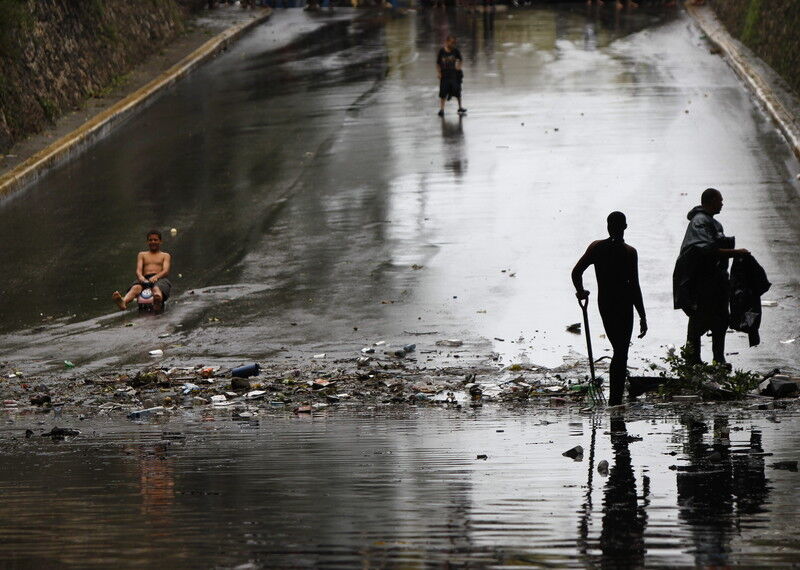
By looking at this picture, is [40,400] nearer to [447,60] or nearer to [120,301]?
[120,301]

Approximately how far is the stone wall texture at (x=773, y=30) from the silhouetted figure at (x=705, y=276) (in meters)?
17.0

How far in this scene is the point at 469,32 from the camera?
42.9m

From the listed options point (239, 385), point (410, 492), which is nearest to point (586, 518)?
point (410, 492)

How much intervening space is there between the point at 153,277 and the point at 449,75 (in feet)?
42.2

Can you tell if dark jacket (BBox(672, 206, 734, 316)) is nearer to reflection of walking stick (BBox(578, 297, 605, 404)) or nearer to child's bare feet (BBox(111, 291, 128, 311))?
reflection of walking stick (BBox(578, 297, 605, 404))

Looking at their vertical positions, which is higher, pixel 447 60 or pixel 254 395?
pixel 447 60

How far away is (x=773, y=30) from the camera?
3334 cm

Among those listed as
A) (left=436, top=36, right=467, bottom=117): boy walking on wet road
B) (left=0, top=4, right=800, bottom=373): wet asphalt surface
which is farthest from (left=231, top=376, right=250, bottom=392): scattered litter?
(left=436, top=36, right=467, bottom=117): boy walking on wet road

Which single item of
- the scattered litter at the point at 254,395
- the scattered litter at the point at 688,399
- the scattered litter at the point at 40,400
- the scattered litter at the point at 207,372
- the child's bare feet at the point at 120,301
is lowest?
the child's bare feet at the point at 120,301

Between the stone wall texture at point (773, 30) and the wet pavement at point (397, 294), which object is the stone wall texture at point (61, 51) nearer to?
the wet pavement at point (397, 294)

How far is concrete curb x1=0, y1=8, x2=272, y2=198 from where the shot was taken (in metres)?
26.0

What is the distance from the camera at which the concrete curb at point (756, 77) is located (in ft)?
87.0

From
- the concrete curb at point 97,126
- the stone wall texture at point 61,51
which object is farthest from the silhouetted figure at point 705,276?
the stone wall texture at point 61,51

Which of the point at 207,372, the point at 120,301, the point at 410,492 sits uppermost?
the point at 410,492
